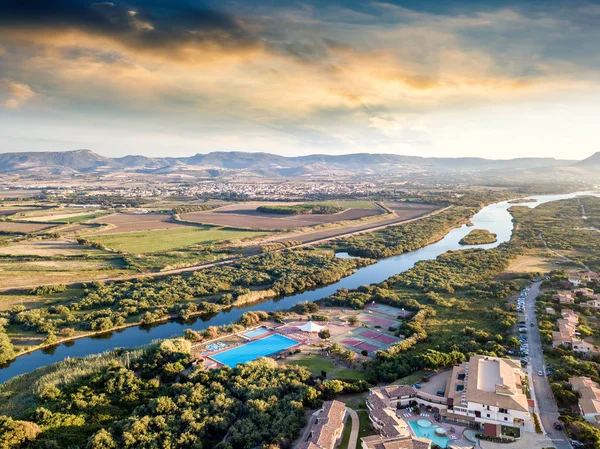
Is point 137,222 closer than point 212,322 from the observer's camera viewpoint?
No

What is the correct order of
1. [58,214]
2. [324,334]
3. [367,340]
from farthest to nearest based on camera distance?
[58,214], [324,334], [367,340]

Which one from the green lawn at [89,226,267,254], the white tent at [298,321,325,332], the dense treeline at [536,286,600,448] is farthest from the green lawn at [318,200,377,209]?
the white tent at [298,321,325,332]

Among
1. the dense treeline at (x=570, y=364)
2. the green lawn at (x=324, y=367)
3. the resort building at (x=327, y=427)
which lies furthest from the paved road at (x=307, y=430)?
the dense treeline at (x=570, y=364)

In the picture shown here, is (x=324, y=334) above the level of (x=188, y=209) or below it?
below

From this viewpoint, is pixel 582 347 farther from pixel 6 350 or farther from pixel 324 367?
pixel 6 350

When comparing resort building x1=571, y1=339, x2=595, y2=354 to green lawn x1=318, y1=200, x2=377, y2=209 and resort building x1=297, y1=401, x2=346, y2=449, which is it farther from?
green lawn x1=318, y1=200, x2=377, y2=209

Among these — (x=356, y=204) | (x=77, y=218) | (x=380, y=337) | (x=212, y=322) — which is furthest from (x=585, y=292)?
(x=77, y=218)
